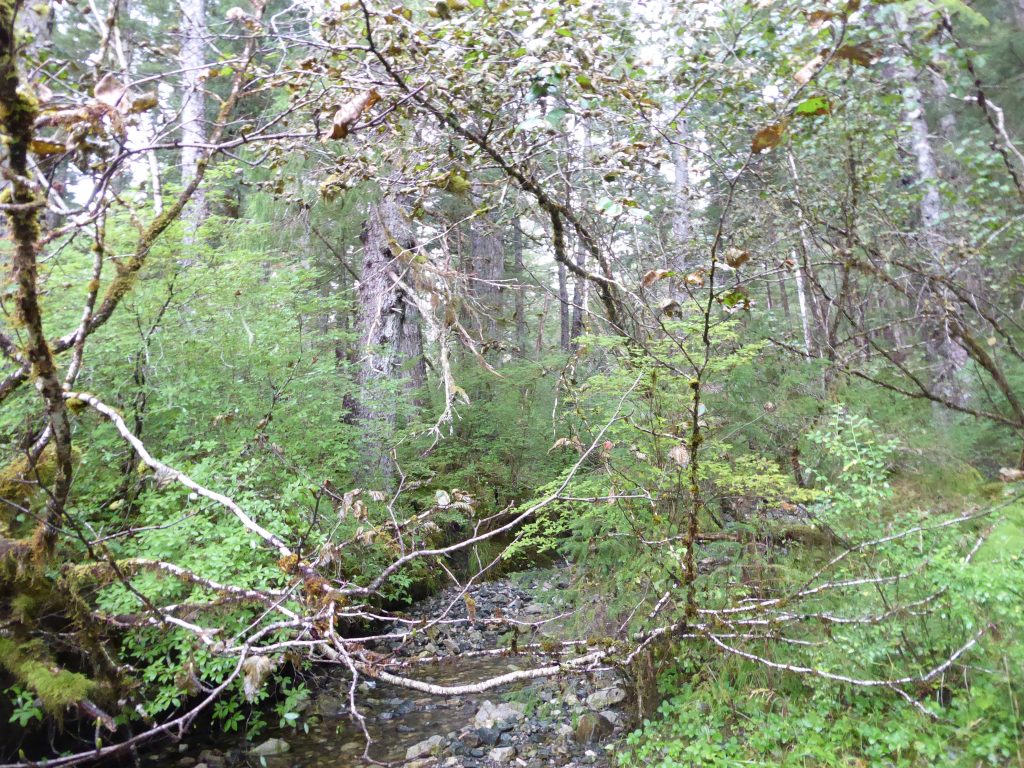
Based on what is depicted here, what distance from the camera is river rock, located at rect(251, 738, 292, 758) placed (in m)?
4.70

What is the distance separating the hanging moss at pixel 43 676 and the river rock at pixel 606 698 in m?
3.41

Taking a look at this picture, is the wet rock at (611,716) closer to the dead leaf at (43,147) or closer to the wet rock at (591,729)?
the wet rock at (591,729)

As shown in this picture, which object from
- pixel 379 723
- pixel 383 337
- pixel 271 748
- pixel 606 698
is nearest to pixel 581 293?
pixel 383 337

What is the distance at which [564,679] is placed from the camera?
5.19 m

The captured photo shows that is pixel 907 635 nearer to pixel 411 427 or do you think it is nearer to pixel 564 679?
pixel 564 679

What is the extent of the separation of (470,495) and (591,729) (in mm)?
2085

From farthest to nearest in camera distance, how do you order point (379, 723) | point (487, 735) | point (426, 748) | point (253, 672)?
point (379, 723) → point (487, 735) → point (426, 748) → point (253, 672)

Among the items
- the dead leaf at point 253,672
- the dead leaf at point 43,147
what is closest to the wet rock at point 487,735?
the dead leaf at point 253,672

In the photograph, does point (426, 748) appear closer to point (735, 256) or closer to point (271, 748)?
point (271, 748)

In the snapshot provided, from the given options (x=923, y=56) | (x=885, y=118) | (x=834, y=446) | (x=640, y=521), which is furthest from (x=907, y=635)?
(x=885, y=118)

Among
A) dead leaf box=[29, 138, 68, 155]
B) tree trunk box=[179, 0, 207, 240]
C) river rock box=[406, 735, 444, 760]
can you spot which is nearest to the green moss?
river rock box=[406, 735, 444, 760]

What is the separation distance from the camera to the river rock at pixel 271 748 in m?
4.70

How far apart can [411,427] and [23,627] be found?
4348 mm

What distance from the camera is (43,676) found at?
12.1ft
